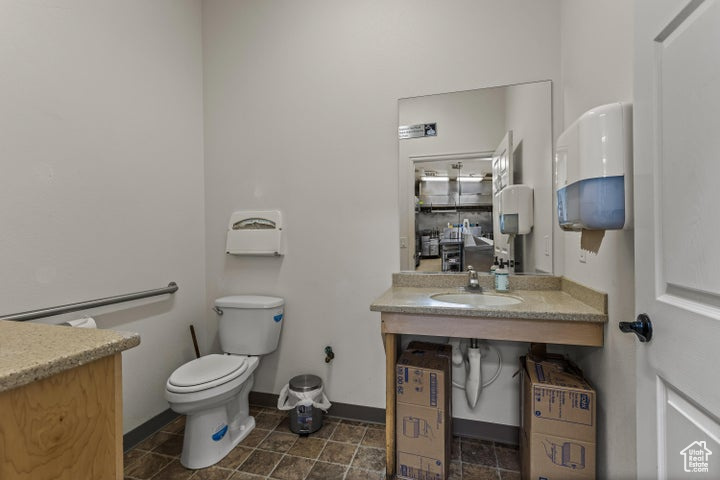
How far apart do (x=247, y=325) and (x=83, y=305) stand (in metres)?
0.80

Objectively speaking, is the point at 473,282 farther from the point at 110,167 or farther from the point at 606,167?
the point at 110,167

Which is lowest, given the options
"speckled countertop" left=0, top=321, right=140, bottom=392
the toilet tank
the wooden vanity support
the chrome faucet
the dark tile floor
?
the dark tile floor

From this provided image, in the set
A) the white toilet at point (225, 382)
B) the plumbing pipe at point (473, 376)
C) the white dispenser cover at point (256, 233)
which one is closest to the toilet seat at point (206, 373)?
the white toilet at point (225, 382)

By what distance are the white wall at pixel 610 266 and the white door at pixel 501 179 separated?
0.34 m

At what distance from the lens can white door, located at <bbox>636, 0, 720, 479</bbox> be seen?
57 cm

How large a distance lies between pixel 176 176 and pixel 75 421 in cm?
175

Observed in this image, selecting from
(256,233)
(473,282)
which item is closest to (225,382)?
(256,233)

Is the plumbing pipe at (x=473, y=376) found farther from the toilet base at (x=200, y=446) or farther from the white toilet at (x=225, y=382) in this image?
the toilet base at (x=200, y=446)

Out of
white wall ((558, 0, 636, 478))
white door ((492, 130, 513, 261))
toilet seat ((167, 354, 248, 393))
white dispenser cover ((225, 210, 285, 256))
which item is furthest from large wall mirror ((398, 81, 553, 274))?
toilet seat ((167, 354, 248, 393))

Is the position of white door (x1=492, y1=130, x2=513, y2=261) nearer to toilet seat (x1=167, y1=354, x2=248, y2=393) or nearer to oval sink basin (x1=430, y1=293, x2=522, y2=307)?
oval sink basin (x1=430, y1=293, x2=522, y2=307)

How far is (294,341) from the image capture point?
2104 mm

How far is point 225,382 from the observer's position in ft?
5.24

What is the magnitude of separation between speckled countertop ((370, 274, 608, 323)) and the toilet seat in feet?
2.80

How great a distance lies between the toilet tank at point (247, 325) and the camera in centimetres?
197
